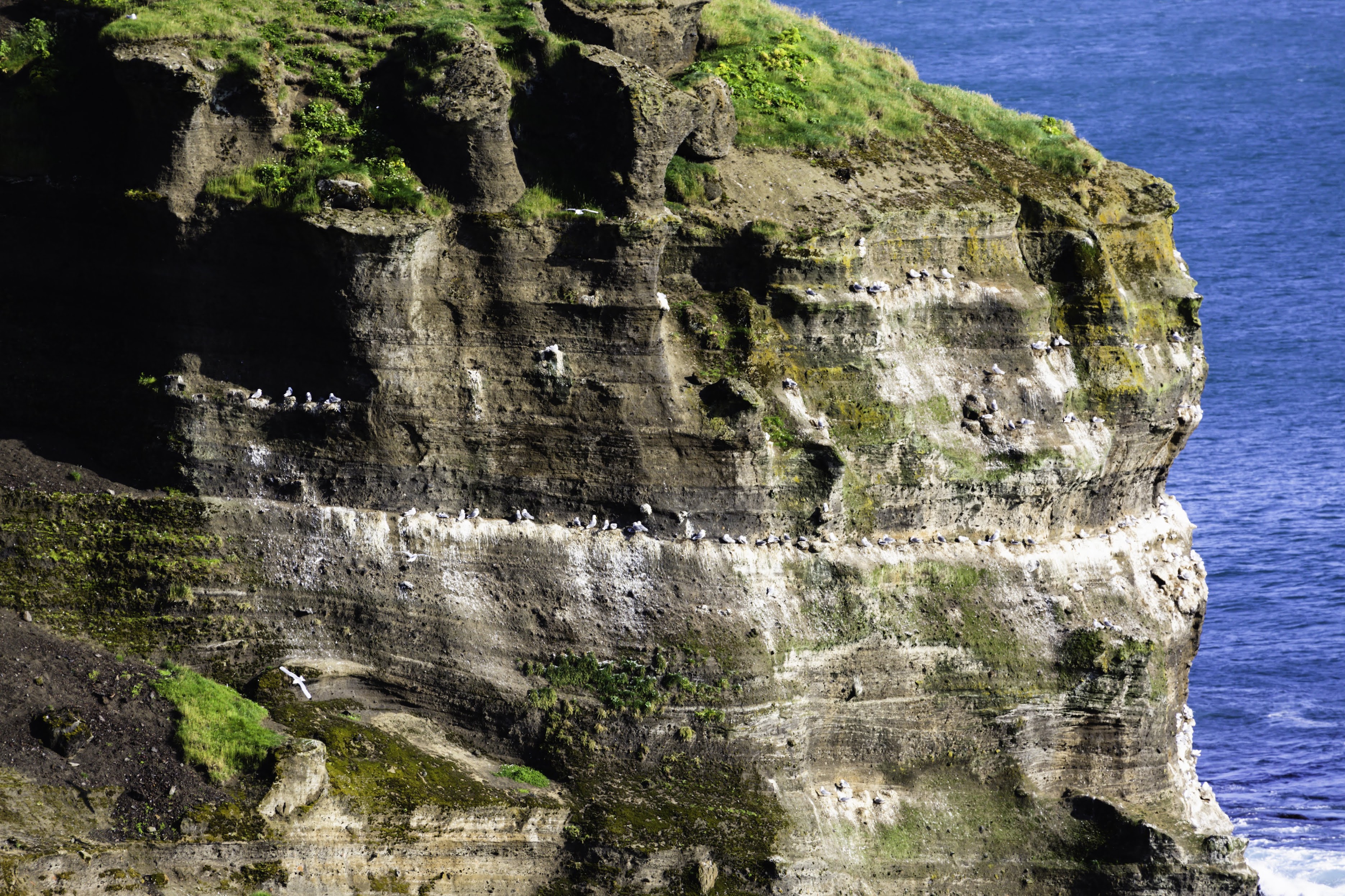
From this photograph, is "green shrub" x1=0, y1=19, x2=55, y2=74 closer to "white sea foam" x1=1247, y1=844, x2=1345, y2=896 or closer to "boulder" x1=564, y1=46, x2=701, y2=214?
"boulder" x1=564, y1=46, x2=701, y2=214

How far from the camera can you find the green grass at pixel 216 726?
23.0m

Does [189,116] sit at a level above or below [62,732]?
above

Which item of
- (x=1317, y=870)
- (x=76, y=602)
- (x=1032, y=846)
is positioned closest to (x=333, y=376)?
(x=76, y=602)

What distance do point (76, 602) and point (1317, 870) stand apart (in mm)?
29012

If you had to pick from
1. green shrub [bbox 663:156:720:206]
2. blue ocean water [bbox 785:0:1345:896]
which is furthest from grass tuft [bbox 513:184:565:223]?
blue ocean water [bbox 785:0:1345:896]

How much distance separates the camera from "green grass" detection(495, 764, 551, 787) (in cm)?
2536

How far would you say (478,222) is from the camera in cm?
2594

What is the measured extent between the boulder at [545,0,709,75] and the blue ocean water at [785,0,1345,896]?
79.1 ft

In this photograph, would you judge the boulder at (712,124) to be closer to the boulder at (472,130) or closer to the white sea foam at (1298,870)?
the boulder at (472,130)

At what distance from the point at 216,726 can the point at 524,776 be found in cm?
517

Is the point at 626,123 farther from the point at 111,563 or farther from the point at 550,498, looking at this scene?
the point at 111,563

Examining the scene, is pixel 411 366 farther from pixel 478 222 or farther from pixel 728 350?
pixel 728 350

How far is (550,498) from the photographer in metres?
26.5

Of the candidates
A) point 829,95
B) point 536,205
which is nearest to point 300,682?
point 536,205
